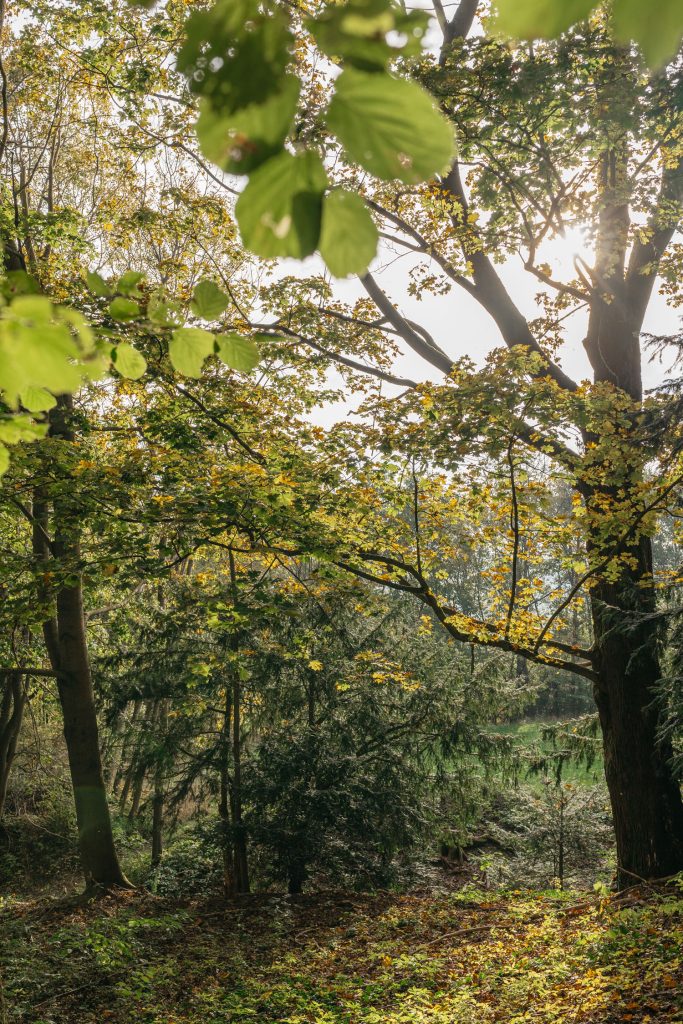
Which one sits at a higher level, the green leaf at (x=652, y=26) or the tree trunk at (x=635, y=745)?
the green leaf at (x=652, y=26)

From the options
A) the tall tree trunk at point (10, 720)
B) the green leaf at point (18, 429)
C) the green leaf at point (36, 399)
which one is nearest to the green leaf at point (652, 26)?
the green leaf at point (36, 399)

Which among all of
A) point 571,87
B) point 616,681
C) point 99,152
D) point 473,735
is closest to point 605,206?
point 571,87

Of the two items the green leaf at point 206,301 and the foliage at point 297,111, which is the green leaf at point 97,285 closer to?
the green leaf at point 206,301

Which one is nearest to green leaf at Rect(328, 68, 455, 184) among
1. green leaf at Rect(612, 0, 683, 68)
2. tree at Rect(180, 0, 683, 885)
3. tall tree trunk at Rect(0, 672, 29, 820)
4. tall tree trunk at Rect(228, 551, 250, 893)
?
green leaf at Rect(612, 0, 683, 68)

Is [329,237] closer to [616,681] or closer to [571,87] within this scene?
[571,87]

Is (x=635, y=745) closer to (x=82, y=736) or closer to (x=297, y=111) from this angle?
(x=82, y=736)

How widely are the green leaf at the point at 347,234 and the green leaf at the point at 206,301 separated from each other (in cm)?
58

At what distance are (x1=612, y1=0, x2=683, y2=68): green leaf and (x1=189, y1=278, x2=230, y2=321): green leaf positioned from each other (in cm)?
79

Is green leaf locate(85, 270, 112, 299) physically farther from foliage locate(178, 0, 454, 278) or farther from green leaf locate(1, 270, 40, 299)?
foliage locate(178, 0, 454, 278)

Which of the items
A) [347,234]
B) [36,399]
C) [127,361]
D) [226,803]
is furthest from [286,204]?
[226,803]

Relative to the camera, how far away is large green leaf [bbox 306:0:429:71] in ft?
1.70

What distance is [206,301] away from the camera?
1.14 meters

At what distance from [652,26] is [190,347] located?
2.87 feet

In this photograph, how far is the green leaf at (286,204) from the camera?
583mm
